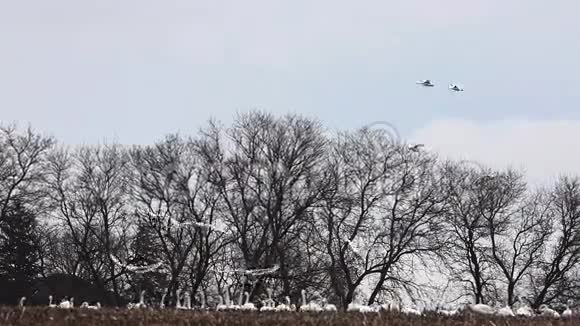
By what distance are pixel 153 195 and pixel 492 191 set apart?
1618 cm

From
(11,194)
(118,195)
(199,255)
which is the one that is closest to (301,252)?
(199,255)

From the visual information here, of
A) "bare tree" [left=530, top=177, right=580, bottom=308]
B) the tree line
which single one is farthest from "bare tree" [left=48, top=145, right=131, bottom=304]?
"bare tree" [left=530, top=177, right=580, bottom=308]

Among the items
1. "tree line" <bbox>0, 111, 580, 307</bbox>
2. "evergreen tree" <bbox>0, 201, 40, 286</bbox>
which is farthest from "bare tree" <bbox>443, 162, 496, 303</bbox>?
"evergreen tree" <bbox>0, 201, 40, 286</bbox>

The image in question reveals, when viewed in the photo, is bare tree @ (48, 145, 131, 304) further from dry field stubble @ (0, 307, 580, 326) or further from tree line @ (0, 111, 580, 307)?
dry field stubble @ (0, 307, 580, 326)

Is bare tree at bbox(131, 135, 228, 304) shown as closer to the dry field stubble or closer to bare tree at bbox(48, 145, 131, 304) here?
bare tree at bbox(48, 145, 131, 304)

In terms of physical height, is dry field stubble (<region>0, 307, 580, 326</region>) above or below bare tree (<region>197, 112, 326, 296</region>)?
below

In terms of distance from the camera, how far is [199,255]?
39625 millimetres

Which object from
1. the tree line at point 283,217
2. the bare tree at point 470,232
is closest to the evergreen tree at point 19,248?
the tree line at point 283,217

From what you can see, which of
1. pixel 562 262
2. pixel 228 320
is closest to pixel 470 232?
Result: pixel 562 262

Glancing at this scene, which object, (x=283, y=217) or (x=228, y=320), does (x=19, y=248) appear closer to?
(x=283, y=217)

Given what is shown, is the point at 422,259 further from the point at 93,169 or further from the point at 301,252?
the point at 93,169

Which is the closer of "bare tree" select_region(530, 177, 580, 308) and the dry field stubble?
the dry field stubble

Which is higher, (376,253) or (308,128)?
(308,128)

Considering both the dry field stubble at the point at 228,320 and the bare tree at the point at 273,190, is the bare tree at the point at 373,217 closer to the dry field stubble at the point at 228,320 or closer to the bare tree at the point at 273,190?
the bare tree at the point at 273,190
